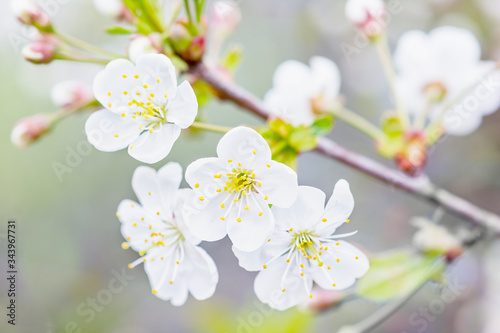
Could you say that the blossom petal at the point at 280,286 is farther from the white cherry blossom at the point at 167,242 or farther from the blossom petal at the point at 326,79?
the blossom petal at the point at 326,79

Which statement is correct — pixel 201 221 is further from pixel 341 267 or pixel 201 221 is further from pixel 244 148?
pixel 341 267

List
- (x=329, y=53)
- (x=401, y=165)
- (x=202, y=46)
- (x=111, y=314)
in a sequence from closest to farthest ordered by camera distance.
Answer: (x=202, y=46) < (x=401, y=165) < (x=111, y=314) < (x=329, y=53)

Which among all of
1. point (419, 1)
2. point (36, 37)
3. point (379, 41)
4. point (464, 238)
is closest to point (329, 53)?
point (419, 1)

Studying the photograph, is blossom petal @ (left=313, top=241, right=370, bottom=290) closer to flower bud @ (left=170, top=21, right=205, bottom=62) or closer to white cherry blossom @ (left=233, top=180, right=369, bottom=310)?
white cherry blossom @ (left=233, top=180, right=369, bottom=310)

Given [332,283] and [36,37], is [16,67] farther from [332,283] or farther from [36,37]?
[332,283]

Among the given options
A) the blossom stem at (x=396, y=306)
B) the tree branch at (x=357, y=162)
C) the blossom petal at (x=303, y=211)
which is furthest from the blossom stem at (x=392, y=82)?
the blossom petal at (x=303, y=211)

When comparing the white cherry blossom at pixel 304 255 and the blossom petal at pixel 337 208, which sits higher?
the blossom petal at pixel 337 208
